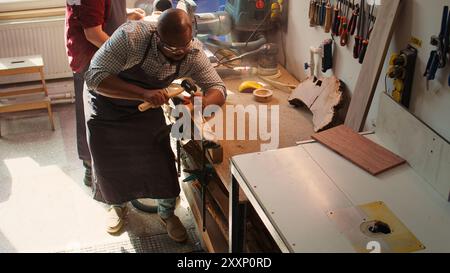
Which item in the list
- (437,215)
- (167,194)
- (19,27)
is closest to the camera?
(437,215)

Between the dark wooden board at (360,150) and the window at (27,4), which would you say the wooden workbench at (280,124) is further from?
the window at (27,4)

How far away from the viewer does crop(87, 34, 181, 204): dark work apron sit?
239cm

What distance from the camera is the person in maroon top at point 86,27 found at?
2445 mm

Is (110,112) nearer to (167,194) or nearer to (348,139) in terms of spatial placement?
(167,194)

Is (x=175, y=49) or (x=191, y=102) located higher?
(x=175, y=49)

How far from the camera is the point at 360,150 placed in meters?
1.89

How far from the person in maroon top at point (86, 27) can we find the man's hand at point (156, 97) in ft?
1.53

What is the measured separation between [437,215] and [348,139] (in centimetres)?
49

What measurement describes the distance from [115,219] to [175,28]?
1.19m

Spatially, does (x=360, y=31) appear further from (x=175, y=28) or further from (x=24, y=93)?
(x=24, y=93)

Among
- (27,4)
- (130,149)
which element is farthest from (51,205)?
(27,4)

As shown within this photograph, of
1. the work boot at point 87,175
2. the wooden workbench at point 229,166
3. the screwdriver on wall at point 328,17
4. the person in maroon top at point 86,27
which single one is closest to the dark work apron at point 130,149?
the wooden workbench at point 229,166
